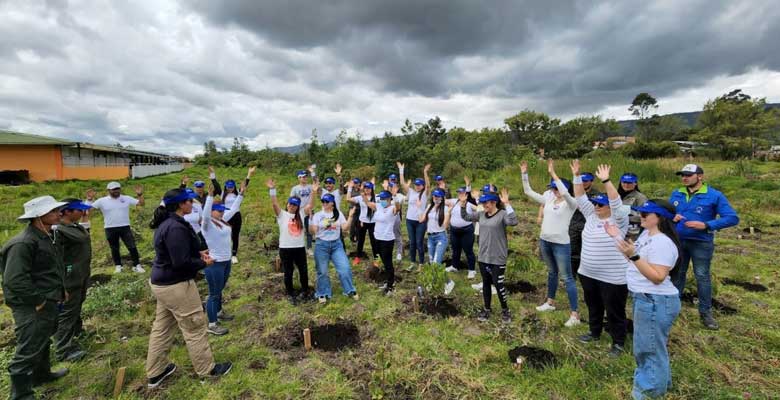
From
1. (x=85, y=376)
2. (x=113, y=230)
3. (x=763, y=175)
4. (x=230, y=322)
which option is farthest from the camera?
(x=763, y=175)

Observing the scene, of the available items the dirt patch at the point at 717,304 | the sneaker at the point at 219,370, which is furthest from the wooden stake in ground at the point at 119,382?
the dirt patch at the point at 717,304

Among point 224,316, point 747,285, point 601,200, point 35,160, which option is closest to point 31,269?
point 224,316

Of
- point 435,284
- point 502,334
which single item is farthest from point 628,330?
point 435,284

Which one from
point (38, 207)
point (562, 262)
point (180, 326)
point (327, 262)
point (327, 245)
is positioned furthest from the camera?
point (327, 262)

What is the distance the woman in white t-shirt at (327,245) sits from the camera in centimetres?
525

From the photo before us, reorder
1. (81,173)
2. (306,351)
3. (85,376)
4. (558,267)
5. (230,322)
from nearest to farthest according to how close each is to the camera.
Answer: (85,376) < (306,351) < (558,267) < (230,322) < (81,173)

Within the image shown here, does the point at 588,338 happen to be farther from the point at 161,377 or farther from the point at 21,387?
the point at 21,387

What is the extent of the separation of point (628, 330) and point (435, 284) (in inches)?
101

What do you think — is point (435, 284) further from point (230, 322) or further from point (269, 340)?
point (230, 322)

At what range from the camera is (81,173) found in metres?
23.7

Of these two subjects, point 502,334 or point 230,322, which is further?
point 230,322

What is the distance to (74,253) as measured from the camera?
414 centimetres

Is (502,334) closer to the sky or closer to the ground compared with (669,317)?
closer to the ground

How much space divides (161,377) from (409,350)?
2.74 meters
